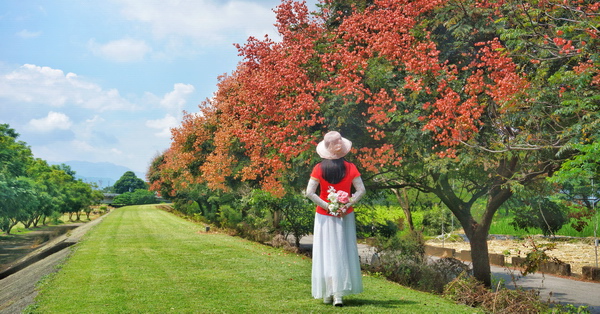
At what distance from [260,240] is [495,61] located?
13589 mm

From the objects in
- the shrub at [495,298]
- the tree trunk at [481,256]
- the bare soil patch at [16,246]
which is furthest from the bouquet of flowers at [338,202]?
the bare soil patch at [16,246]

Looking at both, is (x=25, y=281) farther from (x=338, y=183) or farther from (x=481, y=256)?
(x=481, y=256)

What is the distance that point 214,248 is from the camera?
1739 centimetres

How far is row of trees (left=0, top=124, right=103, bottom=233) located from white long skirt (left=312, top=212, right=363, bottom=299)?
28.1 metres

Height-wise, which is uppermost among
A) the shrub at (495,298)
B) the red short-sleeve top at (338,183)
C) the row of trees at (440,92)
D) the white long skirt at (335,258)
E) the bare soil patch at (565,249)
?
the row of trees at (440,92)

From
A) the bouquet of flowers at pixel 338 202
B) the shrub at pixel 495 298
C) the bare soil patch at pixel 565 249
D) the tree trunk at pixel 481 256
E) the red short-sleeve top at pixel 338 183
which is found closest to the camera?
the bouquet of flowers at pixel 338 202

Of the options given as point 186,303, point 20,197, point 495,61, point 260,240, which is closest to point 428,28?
point 495,61

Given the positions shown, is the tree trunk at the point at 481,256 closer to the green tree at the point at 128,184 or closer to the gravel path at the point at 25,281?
the gravel path at the point at 25,281

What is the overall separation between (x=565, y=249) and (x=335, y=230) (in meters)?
20.7

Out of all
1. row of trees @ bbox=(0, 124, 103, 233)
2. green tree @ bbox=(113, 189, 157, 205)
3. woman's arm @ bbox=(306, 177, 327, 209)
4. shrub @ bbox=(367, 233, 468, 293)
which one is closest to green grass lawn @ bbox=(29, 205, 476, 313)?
woman's arm @ bbox=(306, 177, 327, 209)

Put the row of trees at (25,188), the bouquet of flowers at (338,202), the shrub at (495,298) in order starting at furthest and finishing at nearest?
the row of trees at (25,188)
the shrub at (495,298)
the bouquet of flowers at (338,202)

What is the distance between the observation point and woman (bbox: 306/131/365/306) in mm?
7273

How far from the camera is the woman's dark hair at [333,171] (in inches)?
291

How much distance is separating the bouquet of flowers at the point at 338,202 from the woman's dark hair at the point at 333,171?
0.22 metres
